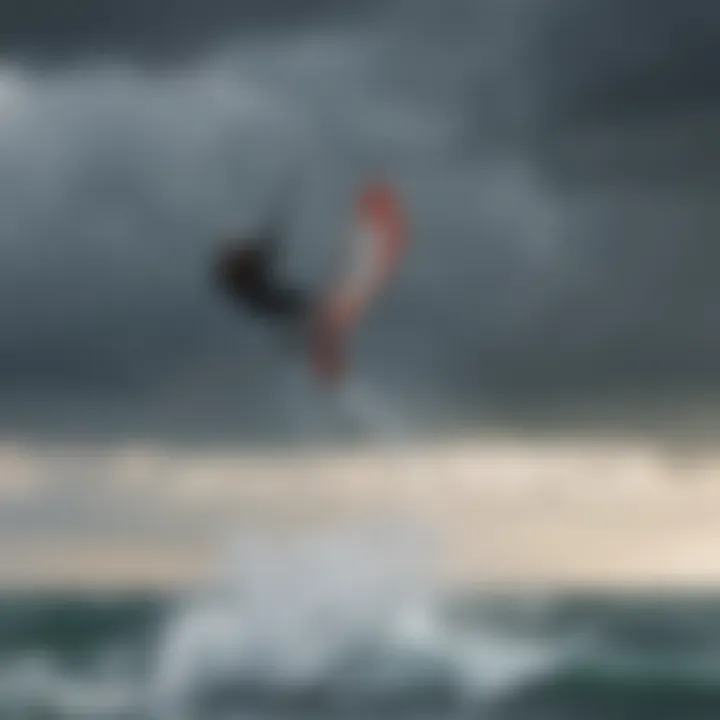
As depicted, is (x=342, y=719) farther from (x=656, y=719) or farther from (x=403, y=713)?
(x=656, y=719)

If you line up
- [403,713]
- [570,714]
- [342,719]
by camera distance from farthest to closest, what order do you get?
[570,714]
[403,713]
[342,719]

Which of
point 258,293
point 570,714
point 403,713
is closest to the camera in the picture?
point 258,293

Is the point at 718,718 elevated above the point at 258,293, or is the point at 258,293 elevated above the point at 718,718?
the point at 718,718

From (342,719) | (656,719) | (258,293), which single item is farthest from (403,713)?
(258,293)

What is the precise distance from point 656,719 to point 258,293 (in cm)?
2013

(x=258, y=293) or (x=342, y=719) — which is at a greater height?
(x=342, y=719)

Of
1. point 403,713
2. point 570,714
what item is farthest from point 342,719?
point 570,714

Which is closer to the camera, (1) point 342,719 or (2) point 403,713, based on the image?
(1) point 342,719

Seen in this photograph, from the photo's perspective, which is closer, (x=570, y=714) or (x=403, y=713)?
(x=403, y=713)

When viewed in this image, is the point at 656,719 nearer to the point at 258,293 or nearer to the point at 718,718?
the point at 718,718

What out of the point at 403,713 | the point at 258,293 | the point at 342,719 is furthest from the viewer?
the point at 403,713

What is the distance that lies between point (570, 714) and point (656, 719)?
65.4 inches

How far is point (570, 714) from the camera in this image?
28125 mm

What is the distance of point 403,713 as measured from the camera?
25.7 m
